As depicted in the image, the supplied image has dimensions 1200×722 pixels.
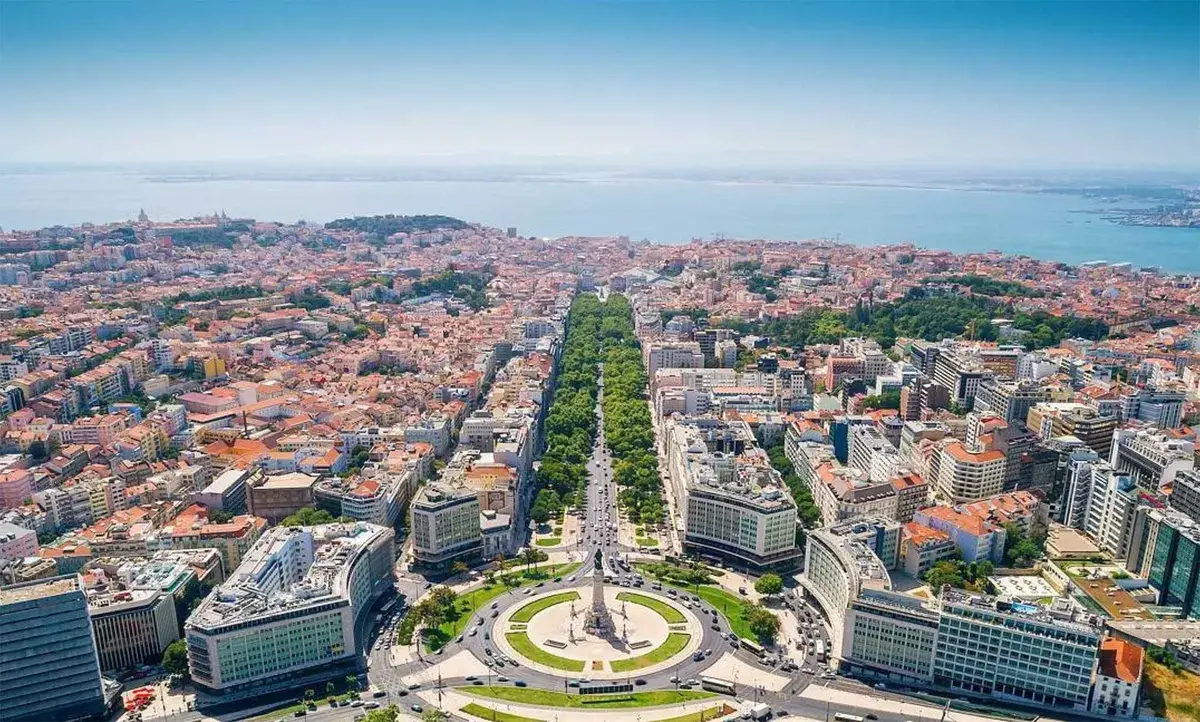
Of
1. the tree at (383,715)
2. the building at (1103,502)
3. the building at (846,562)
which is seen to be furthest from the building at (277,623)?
the building at (1103,502)

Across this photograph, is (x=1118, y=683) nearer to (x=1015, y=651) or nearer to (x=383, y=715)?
(x=1015, y=651)

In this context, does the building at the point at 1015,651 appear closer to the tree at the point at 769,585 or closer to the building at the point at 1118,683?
the building at the point at 1118,683

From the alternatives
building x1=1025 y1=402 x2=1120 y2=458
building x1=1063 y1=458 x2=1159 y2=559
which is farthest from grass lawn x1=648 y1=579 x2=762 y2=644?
building x1=1025 y1=402 x2=1120 y2=458

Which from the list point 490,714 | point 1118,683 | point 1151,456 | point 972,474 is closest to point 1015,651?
point 1118,683

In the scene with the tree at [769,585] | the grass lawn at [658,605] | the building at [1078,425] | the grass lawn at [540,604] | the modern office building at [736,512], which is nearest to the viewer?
the grass lawn at [658,605]

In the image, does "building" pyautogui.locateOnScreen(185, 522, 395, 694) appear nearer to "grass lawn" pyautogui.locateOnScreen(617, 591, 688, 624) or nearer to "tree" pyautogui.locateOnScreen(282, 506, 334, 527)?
"tree" pyautogui.locateOnScreen(282, 506, 334, 527)

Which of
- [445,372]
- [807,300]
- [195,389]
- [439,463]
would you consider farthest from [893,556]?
Result: [807,300]
